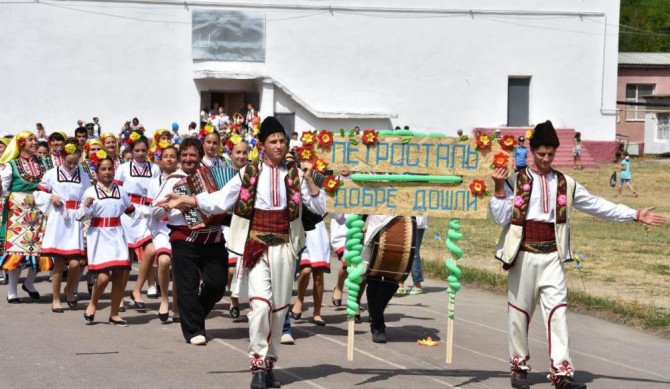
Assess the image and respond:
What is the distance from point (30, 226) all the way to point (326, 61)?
32.7 metres

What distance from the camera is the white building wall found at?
4356cm

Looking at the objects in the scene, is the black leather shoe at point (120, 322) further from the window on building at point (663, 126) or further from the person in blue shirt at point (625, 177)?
the window on building at point (663, 126)

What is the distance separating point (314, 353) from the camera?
1071 cm

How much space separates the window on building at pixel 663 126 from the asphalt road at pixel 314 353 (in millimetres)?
41549

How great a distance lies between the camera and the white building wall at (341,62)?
143ft

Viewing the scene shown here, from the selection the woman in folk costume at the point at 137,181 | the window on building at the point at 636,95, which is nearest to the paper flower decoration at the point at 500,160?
the woman in folk costume at the point at 137,181

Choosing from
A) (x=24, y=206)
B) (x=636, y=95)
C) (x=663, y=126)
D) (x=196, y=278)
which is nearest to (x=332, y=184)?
(x=196, y=278)

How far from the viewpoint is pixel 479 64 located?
4775 cm

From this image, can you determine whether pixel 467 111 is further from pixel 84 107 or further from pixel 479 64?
pixel 84 107

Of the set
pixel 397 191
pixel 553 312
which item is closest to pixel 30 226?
pixel 397 191

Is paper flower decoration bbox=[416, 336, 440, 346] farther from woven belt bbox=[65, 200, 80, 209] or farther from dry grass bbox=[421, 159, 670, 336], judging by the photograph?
woven belt bbox=[65, 200, 80, 209]

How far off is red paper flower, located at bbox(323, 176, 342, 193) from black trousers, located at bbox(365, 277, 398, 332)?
6.76ft

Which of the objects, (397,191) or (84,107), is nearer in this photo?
(397,191)

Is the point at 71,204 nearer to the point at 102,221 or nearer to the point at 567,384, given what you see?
the point at 102,221
